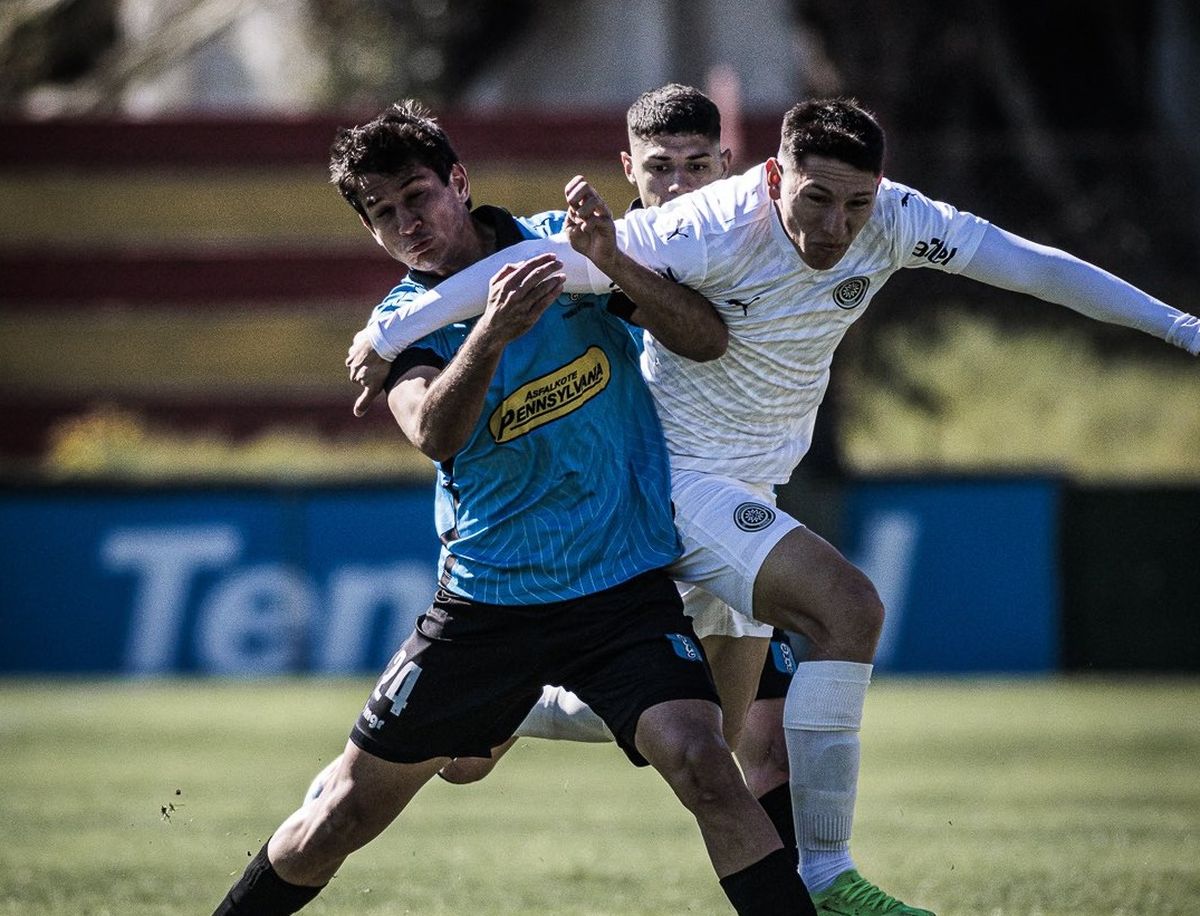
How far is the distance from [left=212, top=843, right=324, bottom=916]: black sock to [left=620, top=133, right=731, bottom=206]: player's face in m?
2.21

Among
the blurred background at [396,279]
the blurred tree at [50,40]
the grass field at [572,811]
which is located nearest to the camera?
the grass field at [572,811]

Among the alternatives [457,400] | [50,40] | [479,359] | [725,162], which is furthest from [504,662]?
[50,40]

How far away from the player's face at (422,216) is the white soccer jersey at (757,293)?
426 millimetres

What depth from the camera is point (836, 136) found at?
208 inches

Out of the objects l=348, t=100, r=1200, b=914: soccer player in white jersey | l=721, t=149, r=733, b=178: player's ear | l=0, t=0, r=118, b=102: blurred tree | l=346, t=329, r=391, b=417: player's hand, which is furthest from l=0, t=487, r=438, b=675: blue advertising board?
l=0, t=0, r=118, b=102: blurred tree

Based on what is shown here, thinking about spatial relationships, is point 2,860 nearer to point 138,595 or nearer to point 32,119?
point 138,595

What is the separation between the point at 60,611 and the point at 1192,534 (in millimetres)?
8361

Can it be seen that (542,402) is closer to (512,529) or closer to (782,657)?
(512,529)

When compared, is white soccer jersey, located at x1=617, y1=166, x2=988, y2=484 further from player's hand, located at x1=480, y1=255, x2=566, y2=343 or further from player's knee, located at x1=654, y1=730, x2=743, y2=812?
player's knee, located at x1=654, y1=730, x2=743, y2=812

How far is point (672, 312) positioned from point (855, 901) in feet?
5.12

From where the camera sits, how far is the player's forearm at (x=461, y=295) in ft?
17.4

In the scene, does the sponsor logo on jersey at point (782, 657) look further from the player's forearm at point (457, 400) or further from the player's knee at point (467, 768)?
the player's forearm at point (457, 400)

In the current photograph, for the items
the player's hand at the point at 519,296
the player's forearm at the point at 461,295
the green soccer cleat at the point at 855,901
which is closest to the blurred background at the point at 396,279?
the green soccer cleat at the point at 855,901

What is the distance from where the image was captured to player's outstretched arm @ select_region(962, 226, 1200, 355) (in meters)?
5.55
